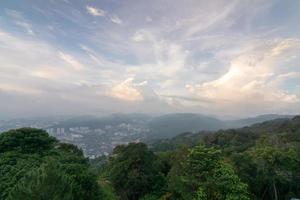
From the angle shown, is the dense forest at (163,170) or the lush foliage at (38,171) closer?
the lush foliage at (38,171)

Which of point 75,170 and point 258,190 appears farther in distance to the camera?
point 258,190

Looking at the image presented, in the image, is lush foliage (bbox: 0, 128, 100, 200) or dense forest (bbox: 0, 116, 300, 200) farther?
dense forest (bbox: 0, 116, 300, 200)

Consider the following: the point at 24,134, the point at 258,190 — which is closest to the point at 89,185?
the point at 24,134

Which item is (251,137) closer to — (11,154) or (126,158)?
(126,158)

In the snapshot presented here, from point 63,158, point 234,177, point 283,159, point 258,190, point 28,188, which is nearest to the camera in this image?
point 28,188

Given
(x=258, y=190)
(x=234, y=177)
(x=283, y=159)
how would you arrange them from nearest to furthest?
(x=234, y=177) → (x=283, y=159) → (x=258, y=190)

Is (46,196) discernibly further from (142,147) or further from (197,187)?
(142,147)

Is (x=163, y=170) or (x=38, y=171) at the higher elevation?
(x=38, y=171)

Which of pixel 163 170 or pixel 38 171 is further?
pixel 163 170

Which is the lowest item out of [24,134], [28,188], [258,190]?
[258,190]

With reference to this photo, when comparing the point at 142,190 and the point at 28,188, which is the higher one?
the point at 28,188
